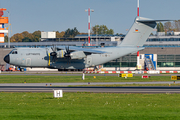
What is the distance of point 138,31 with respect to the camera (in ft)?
177

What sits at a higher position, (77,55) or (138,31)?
(138,31)

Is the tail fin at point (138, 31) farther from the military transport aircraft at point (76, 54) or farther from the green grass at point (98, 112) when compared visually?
the green grass at point (98, 112)

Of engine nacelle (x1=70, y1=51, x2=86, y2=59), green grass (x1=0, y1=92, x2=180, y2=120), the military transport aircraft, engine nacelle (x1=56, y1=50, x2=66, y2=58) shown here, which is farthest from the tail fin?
green grass (x1=0, y1=92, x2=180, y2=120)

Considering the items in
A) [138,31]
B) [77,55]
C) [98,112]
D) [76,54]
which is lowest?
[98,112]

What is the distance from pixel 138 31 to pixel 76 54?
1347 cm

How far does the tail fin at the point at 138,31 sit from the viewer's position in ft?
176

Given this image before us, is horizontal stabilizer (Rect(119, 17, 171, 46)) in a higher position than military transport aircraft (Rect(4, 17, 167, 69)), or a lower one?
higher

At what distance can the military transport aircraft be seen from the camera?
52.1 metres

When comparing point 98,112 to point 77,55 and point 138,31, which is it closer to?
point 77,55

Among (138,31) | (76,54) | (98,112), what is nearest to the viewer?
(98,112)

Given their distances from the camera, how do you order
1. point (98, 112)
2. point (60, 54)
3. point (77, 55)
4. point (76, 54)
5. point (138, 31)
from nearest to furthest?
point (98, 112) → point (60, 54) → point (76, 54) → point (77, 55) → point (138, 31)

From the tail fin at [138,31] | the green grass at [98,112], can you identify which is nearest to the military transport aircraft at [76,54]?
the tail fin at [138,31]

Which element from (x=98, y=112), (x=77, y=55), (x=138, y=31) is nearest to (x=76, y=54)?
(x=77, y=55)

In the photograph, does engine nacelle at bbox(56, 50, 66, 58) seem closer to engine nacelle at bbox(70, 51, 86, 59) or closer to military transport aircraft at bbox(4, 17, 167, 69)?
military transport aircraft at bbox(4, 17, 167, 69)
